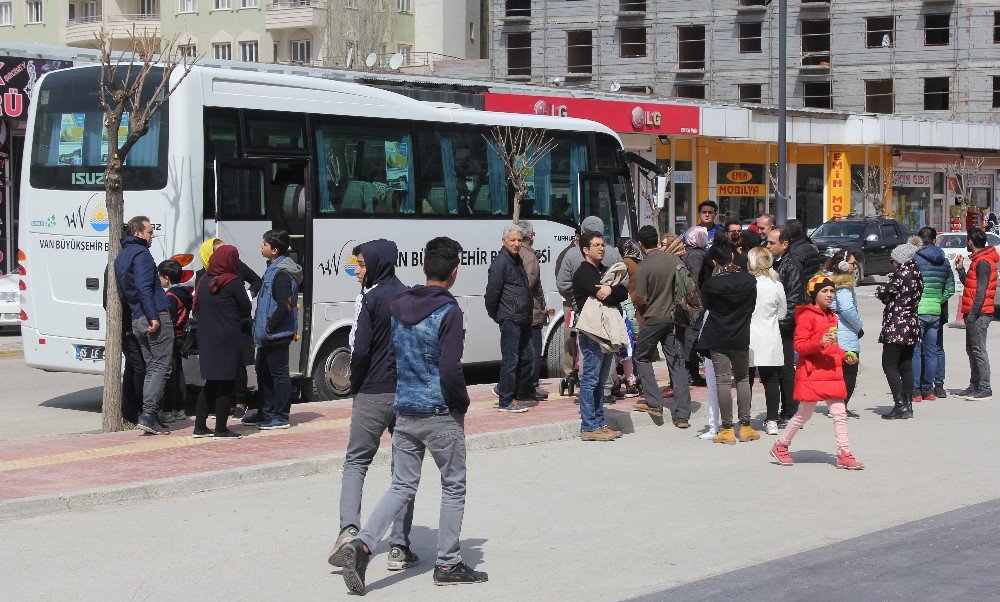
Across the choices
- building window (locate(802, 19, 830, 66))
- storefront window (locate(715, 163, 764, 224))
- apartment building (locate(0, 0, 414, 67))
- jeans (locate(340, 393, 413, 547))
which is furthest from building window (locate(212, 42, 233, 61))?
jeans (locate(340, 393, 413, 547))

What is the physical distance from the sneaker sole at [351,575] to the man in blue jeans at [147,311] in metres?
5.34

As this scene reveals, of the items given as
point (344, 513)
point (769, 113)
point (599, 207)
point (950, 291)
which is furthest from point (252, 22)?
point (344, 513)

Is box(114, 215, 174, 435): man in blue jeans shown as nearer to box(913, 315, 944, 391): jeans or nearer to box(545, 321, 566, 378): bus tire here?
box(545, 321, 566, 378): bus tire

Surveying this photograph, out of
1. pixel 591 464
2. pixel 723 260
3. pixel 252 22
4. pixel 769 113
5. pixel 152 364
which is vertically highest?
pixel 252 22

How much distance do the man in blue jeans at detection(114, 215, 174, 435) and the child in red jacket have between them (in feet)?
17.6

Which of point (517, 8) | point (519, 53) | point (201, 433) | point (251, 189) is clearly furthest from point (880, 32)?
point (201, 433)

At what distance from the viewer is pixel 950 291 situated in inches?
568

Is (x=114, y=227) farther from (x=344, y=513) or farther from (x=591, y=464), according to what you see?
(x=344, y=513)

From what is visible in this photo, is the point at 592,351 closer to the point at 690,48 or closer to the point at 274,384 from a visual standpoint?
the point at 274,384

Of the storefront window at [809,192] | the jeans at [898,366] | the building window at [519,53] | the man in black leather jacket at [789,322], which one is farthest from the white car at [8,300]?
the building window at [519,53]

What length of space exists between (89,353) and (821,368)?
737 centimetres

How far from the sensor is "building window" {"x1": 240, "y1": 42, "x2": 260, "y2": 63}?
73438 millimetres

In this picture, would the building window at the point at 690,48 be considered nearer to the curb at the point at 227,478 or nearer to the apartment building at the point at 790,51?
the apartment building at the point at 790,51

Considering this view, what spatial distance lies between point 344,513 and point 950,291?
923 centimetres
